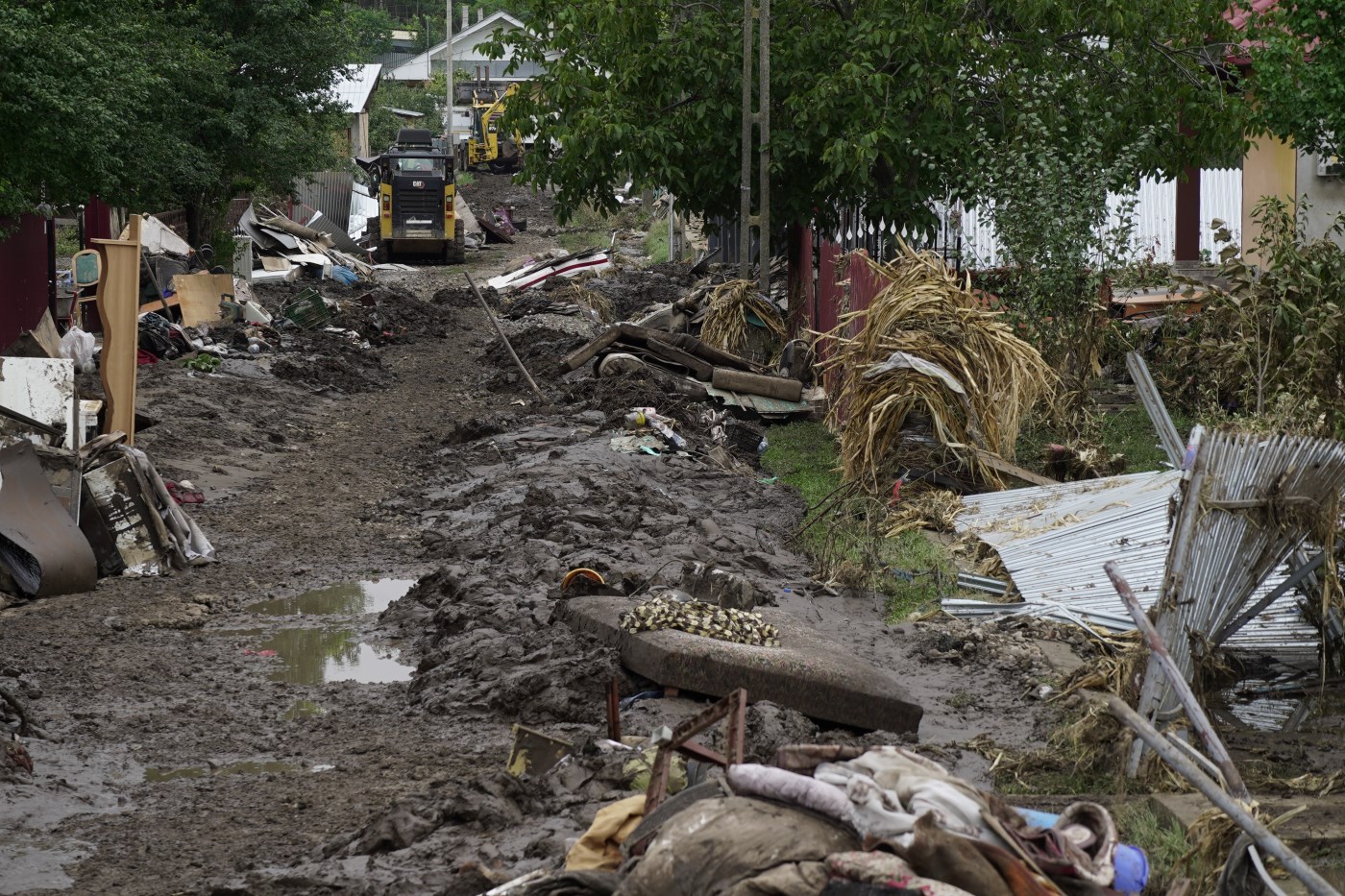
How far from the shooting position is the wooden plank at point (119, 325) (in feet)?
38.3

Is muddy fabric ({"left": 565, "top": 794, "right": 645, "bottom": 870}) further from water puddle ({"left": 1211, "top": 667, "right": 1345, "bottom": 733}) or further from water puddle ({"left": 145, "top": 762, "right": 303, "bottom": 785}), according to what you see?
water puddle ({"left": 1211, "top": 667, "right": 1345, "bottom": 733})

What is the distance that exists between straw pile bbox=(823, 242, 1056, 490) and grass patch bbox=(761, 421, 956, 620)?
426 mm

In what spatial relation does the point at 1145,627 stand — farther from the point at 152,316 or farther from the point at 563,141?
the point at 152,316

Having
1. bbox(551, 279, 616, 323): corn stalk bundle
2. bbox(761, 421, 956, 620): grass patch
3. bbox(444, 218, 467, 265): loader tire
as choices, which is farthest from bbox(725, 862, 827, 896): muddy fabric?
bbox(444, 218, 467, 265): loader tire

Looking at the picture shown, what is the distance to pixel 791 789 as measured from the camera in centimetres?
417

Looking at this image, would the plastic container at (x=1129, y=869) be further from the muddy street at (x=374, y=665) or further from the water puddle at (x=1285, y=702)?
the water puddle at (x=1285, y=702)

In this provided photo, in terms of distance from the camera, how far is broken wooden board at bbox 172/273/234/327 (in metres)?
21.7

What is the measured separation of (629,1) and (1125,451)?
294 inches

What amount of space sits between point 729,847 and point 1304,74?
9.14 m

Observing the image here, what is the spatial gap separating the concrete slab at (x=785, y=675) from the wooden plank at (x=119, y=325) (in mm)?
6110

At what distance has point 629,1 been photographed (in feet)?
53.0

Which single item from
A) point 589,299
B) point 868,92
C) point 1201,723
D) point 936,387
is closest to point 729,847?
point 1201,723

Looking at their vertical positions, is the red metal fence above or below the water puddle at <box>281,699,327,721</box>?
above

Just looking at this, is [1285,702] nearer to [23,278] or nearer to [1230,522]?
[1230,522]
